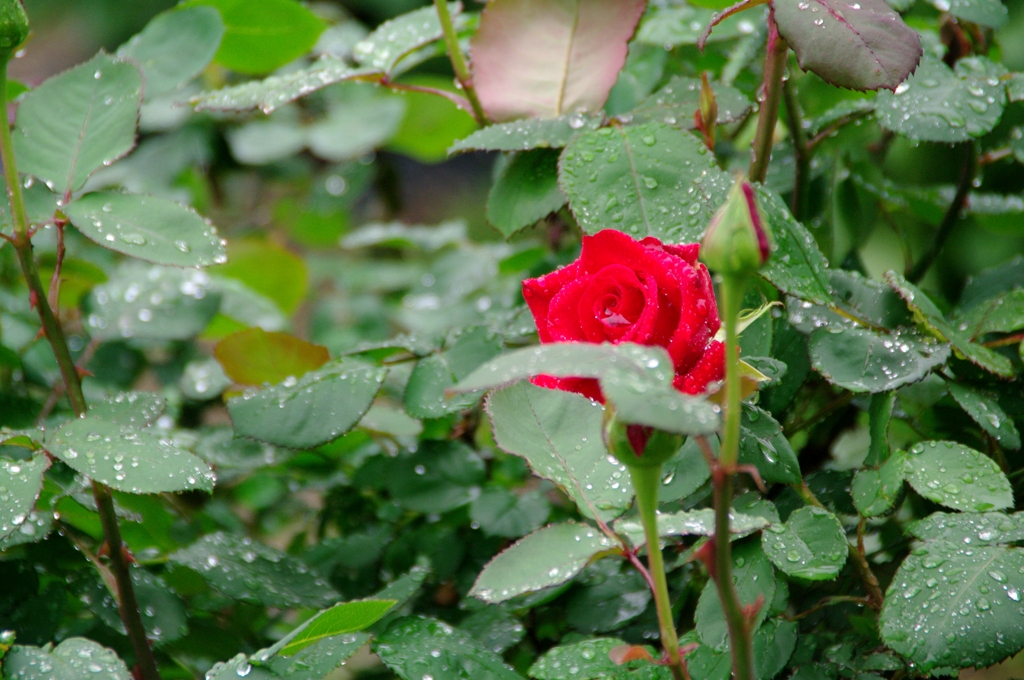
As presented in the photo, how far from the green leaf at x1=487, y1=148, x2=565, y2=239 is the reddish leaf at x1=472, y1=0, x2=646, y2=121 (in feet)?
0.11

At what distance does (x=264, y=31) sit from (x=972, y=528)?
0.63 m

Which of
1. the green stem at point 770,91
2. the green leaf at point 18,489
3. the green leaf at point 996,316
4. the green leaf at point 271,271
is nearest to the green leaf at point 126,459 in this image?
the green leaf at point 18,489

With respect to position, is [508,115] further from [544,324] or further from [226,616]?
[226,616]

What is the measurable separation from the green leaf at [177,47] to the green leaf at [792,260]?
0.43 meters

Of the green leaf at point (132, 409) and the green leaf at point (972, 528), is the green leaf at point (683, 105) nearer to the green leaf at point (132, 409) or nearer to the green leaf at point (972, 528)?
the green leaf at point (972, 528)

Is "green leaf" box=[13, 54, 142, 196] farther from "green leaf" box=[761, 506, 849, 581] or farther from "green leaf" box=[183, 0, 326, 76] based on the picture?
"green leaf" box=[761, 506, 849, 581]

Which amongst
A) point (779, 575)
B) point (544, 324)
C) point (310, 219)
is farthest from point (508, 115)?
point (310, 219)

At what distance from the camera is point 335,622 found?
14.9 inches

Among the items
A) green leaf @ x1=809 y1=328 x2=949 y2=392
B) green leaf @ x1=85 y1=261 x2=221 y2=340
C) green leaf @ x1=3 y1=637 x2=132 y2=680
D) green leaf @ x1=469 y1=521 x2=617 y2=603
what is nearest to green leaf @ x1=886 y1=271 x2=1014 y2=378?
green leaf @ x1=809 y1=328 x2=949 y2=392

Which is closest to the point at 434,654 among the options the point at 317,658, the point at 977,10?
the point at 317,658

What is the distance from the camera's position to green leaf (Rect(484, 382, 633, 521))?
0.36 m

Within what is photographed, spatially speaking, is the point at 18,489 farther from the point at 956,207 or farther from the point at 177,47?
the point at 956,207

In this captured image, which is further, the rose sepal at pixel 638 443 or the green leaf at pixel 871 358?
the green leaf at pixel 871 358

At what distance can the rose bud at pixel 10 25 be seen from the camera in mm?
390
